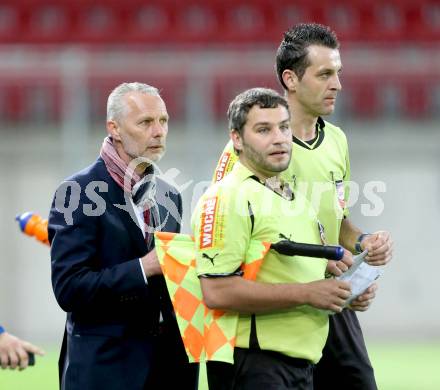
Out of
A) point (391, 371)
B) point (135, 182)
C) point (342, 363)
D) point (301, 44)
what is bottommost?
point (391, 371)

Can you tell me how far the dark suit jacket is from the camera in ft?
12.6

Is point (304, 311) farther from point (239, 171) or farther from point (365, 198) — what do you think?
point (365, 198)

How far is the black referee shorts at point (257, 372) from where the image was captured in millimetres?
3549

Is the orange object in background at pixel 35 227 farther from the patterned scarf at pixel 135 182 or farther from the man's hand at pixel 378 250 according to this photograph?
the man's hand at pixel 378 250

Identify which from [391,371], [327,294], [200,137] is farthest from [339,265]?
[200,137]

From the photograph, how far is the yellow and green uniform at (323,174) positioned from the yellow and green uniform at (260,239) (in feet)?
1.25

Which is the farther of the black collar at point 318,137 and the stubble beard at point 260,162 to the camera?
the black collar at point 318,137

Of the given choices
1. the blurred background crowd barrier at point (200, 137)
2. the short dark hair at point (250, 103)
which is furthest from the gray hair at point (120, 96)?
the blurred background crowd barrier at point (200, 137)

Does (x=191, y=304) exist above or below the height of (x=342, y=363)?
above

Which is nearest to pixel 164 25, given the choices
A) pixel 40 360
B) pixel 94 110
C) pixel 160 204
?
pixel 94 110

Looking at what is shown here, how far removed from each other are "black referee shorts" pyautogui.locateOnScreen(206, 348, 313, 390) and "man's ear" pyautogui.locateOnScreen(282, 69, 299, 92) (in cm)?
118

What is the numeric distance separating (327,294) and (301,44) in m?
1.18

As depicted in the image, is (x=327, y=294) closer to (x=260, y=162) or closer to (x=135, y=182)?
(x=260, y=162)

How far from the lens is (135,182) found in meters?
4.02
